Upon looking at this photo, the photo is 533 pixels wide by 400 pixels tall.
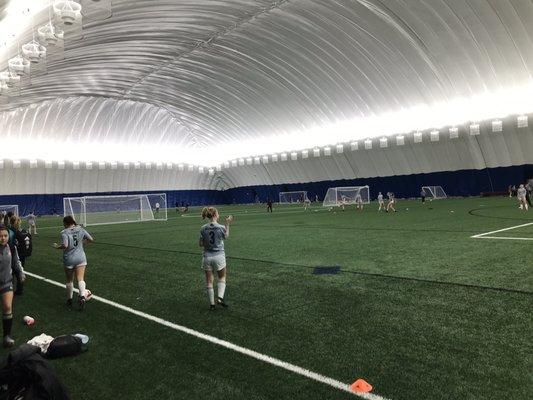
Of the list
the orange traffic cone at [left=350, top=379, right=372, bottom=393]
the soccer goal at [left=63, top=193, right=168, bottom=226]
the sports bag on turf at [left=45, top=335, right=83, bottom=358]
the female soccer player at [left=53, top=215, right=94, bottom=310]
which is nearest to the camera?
the orange traffic cone at [left=350, top=379, right=372, bottom=393]

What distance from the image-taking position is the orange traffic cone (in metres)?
A: 4.84

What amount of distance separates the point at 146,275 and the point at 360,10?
98.9 ft

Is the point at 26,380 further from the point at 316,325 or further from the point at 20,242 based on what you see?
the point at 20,242

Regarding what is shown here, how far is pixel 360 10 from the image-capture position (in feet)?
113

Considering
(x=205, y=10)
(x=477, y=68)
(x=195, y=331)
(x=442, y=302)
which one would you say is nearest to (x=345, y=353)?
(x=195, y=331)

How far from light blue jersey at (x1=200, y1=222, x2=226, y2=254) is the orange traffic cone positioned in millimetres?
4329

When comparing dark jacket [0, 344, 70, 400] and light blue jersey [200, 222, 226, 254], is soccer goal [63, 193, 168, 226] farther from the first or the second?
dark jacket [0, 344, 70, 400]

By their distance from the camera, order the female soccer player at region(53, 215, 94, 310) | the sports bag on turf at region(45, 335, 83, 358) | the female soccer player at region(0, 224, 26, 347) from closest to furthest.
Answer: the sports bag on turf at region(45, 335, 83, 358), the female soccer player at region(0, 224, 26, 347), the female soccer player at region(53, 215, 94, 310)

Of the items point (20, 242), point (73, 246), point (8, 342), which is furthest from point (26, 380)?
point (20, 242)

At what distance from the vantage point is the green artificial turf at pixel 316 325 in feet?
17.0

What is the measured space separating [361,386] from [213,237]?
4.47m

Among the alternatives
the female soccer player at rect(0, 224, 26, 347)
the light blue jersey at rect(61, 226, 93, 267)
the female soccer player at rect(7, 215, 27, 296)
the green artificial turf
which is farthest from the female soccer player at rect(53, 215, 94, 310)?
the female soccer player at rect(7, 215, 27, 296)

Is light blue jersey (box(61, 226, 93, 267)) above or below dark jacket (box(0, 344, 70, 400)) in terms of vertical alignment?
above

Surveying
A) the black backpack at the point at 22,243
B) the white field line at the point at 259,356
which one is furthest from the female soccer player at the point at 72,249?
the black backpack at the point at 22,243
